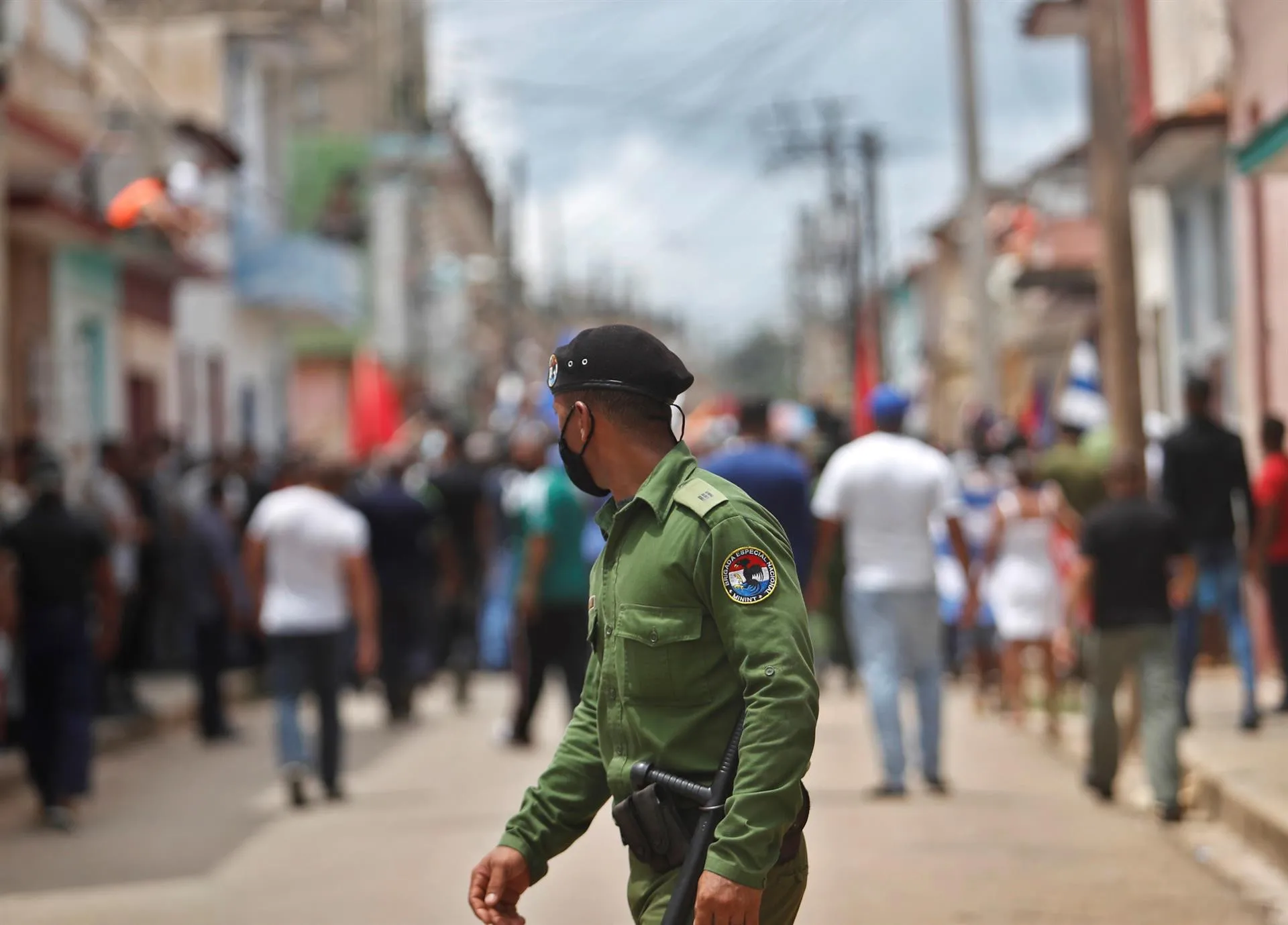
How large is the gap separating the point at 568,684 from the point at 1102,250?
167 inches

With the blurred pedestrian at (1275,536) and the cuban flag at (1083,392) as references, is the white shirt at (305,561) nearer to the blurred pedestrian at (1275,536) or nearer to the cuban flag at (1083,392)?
the blurred pedestrian at (1275,536)

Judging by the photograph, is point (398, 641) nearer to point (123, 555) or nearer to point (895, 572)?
point (123, 555)

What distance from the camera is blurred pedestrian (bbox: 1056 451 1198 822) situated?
1052 centimetres

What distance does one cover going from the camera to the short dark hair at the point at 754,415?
41.3ft

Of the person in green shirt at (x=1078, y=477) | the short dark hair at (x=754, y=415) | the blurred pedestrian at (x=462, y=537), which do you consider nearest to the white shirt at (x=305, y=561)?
the short dark hair at (x=754, y=415)

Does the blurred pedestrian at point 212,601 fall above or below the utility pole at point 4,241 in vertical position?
below

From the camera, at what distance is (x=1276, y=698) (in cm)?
1498

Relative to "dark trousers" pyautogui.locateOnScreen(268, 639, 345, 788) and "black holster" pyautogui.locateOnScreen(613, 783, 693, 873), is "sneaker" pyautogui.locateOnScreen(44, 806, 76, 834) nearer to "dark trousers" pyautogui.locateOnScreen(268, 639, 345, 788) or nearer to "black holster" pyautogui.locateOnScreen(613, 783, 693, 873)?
"dark trousers" pyautogui.locateOnScreen(268, 639, 345, 788)

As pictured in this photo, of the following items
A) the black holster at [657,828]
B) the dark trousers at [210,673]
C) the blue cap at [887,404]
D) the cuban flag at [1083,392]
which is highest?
the cuban flag at [1083,392]

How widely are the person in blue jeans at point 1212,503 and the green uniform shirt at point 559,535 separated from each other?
11.4 feet

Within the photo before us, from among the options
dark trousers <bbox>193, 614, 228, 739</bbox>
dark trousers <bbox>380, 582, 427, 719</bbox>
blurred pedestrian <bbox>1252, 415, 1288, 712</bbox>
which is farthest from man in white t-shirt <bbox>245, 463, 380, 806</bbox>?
blurred pedestrian <bbox>1252, 415, 1288, 712</bbox>

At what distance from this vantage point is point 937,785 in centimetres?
1130

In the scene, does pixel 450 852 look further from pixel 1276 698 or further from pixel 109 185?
pixel 109 185

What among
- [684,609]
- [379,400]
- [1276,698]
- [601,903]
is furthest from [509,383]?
[684,609]
